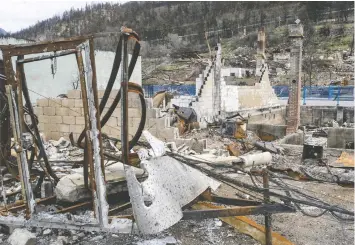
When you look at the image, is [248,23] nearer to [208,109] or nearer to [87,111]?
[208,109]

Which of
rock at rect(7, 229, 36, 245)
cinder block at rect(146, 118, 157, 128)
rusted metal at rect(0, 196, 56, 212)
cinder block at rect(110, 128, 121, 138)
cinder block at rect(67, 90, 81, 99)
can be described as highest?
cinder block at rect(67, 90, 81, 99)

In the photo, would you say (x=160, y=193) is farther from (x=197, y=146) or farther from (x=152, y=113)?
(x=197, y=146)

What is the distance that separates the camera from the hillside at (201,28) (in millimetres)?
46400

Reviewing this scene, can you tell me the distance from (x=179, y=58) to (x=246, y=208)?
53424mm

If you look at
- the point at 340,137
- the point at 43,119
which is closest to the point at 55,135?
the point at 43,119

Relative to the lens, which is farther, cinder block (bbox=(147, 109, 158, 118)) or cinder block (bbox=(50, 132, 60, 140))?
cinder block (bbox=(50, 132, 60, 140))

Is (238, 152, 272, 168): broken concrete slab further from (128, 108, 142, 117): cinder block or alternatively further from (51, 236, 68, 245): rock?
(51, 236, 68, 245): rock

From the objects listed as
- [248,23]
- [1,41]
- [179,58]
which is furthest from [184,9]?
[1,41]

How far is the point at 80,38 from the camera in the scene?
349 centimetres

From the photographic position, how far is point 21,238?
161 inches

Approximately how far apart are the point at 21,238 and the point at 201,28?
7460 cm

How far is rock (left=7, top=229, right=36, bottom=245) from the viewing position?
4062mm

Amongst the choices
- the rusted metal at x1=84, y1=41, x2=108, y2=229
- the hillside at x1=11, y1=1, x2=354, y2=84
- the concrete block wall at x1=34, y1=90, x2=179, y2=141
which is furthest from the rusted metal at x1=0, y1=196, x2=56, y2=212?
the hillside at x1=11, y1=1, x2=354, y2=84

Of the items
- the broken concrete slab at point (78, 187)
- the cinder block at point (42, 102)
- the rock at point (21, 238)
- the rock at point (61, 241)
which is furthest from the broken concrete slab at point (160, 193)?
the cinder block at point (42, 102)
